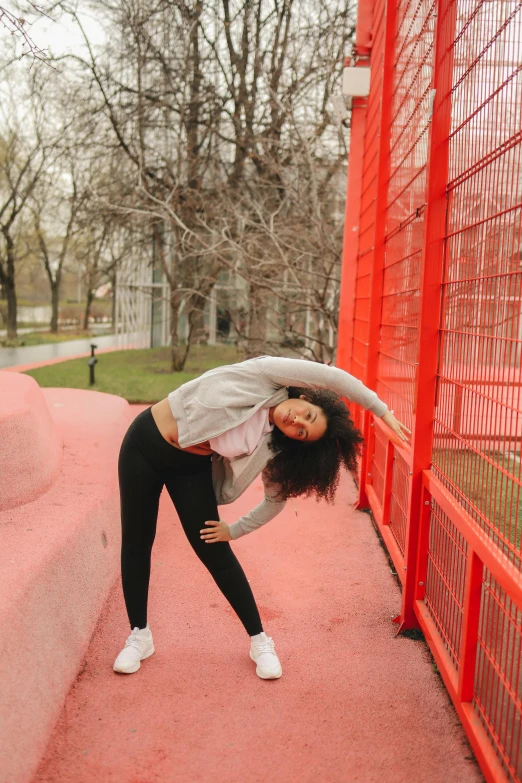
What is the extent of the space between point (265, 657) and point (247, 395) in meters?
Answer: 1.22

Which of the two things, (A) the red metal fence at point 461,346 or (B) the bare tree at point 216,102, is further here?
(B) the bare tree at point 216,102

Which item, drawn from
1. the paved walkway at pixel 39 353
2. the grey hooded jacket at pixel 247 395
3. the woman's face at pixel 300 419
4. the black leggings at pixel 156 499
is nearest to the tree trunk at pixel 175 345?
the paved walkway at pixel 39 353

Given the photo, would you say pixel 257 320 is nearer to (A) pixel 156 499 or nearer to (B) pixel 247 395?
(A) pixel 156 499

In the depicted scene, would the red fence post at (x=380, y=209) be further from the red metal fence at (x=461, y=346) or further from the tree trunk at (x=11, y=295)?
the tree trunk at (x=11, y=295)

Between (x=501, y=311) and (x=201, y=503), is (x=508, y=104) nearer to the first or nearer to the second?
(x=501, y=311)

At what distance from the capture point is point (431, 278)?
3.05 m

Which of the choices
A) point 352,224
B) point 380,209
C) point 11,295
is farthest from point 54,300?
point 380,209

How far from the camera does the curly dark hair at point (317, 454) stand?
2.63 m

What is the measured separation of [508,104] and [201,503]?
1.85 m

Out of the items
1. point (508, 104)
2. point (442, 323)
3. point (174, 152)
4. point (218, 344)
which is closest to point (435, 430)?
point (442, 323)

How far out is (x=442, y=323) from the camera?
3.04 m

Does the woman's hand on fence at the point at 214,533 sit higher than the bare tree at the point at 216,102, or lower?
lower

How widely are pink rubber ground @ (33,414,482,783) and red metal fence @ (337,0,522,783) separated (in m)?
0.21

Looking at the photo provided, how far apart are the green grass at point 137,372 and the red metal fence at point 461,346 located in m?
7.37
